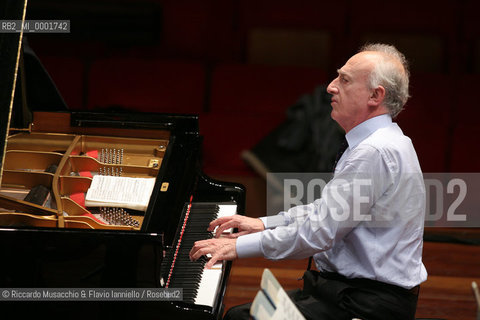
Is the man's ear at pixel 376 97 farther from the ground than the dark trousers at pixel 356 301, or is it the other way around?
the man's ear at pixel 376 97

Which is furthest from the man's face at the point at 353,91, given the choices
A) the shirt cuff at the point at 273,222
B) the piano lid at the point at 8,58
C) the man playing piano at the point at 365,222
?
the piano lid at the point at 8,58

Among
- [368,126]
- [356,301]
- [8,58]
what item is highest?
[8,58]

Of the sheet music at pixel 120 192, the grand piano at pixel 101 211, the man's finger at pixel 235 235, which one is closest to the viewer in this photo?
the grand piano at pixel 101 211

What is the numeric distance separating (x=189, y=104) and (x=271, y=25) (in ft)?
2.75

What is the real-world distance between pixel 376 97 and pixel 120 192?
90cm

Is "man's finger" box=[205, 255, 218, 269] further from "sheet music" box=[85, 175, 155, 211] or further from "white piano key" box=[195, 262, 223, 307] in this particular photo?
"sheet music" box=[85, 175, 155, 211]

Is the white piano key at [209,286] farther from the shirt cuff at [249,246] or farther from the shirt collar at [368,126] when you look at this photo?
the shirt collar at [368,126]

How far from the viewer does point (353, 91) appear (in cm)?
205

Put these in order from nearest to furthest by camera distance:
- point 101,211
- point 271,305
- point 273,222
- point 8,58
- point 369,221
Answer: point 271,305, point 369,221, point 8,58, point 273,222, point 101,211

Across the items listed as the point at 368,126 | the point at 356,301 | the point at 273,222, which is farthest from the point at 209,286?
the point at 368,126

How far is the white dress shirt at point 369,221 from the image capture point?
6.39 ft

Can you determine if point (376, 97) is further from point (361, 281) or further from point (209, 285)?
point (209, 285)

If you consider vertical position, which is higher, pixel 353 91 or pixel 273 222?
pixel 353 91

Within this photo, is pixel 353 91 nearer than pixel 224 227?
Yes
